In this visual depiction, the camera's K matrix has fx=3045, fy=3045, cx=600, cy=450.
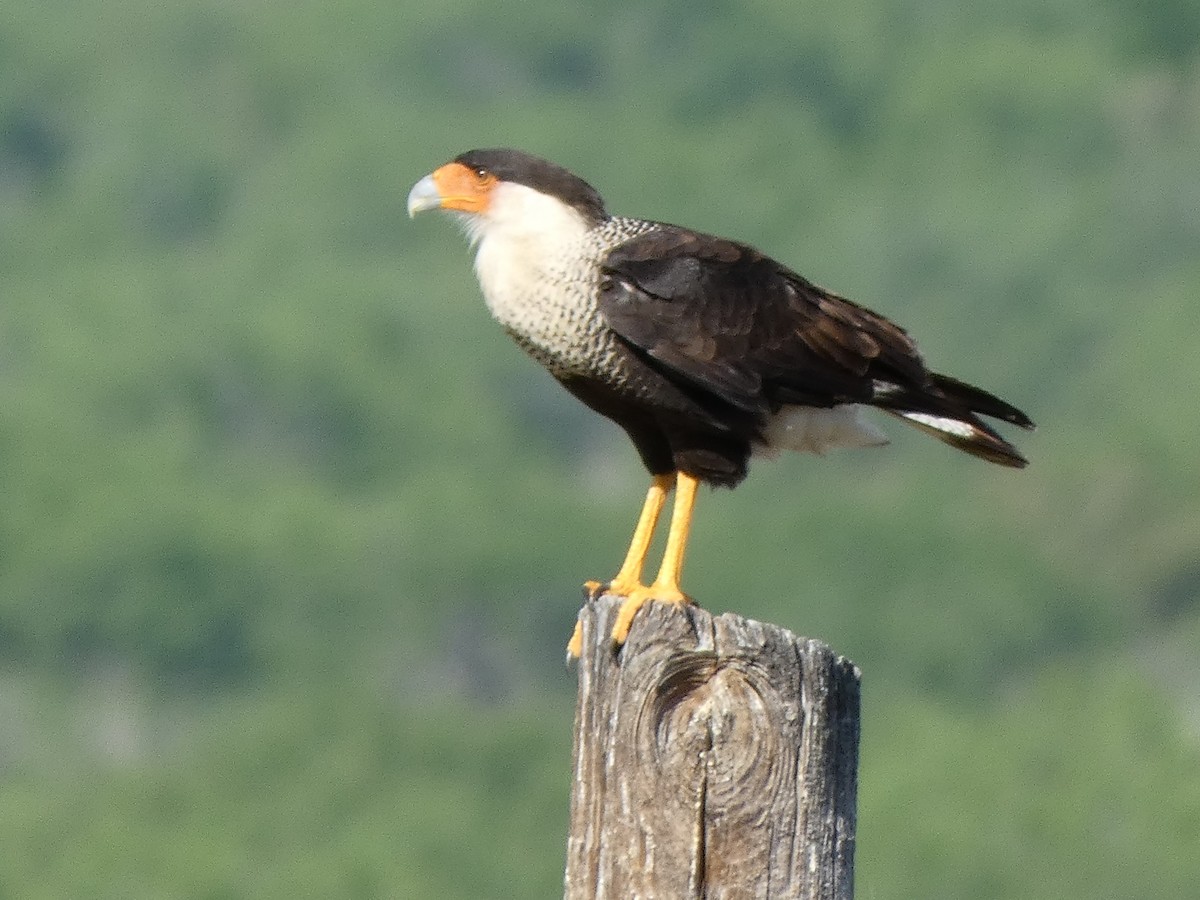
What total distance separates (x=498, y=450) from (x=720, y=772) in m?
64.2

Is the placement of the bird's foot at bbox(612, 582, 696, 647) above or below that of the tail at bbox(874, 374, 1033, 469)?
below

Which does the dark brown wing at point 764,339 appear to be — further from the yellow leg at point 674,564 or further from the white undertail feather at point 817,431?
the yellow leg at point 674,564

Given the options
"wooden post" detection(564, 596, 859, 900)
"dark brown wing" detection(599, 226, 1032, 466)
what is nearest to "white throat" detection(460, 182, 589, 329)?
"dark brown wing" detection(599, 226, 1032, 466)

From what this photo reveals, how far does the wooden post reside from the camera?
6000 millimetres

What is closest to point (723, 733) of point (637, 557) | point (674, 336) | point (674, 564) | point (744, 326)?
point (674, 564)

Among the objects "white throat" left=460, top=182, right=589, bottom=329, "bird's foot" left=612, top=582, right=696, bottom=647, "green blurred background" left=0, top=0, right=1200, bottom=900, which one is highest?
"green blurred background" left=0, top=0, right=1200, bottom=900

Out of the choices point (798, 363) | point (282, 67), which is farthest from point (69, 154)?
point (798, 363)

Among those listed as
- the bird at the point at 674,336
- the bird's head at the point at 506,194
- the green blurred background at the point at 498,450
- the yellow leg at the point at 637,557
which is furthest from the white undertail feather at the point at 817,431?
the green blurred background at the point at 498,450

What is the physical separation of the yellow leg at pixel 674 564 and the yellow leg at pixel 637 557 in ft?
0.21

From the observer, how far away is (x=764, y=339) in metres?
8.09

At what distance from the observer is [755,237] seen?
81.2 metres

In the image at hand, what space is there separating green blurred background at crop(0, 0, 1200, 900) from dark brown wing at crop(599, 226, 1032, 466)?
24.0 m

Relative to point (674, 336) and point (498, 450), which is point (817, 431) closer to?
point (674, 336)

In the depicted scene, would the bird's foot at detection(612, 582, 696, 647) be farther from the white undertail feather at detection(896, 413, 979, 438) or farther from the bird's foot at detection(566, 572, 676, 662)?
the white undertail feather at detection(896, 413, 979, 438)
